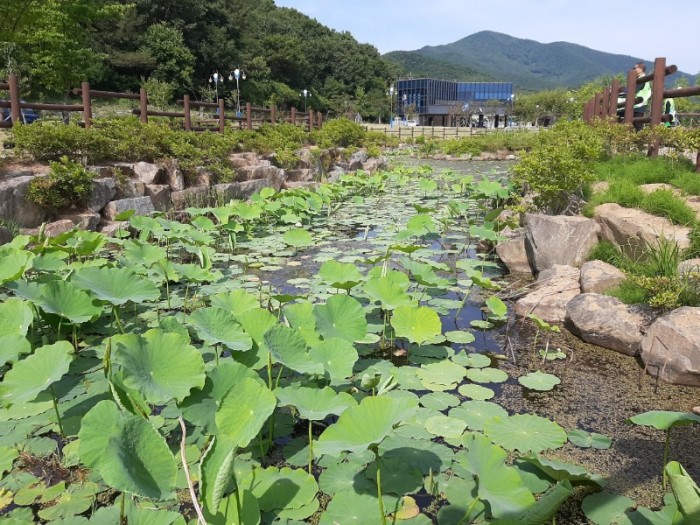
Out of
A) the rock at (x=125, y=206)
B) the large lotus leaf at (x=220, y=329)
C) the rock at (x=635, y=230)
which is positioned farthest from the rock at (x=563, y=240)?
the rock at (x=125, y=206)

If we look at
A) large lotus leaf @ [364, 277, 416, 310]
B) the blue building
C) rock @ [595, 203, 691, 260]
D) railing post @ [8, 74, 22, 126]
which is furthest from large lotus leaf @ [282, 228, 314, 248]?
the blue building

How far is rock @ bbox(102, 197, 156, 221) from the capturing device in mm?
5961

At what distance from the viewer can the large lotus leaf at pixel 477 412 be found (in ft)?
7.33

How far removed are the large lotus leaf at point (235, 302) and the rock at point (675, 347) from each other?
7.09 feet

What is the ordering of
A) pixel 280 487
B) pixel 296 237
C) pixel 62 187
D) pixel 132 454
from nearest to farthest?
pixel 132 454, pixel 280 487, pixel 296 237, pixel 62 187

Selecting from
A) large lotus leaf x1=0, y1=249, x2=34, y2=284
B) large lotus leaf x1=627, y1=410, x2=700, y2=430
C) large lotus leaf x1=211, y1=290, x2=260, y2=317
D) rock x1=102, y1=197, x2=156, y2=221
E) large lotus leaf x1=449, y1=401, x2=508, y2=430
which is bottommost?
large lotus leaf x1=449, y1=401, x2=508, y2=430

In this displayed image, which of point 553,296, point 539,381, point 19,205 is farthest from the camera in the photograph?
point 19,205

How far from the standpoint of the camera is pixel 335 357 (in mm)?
2182

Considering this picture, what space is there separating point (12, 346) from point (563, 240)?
394cm

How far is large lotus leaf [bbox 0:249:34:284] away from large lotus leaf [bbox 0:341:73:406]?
92cm

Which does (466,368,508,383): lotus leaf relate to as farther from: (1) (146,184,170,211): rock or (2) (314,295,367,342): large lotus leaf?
(1) (146,184,170,211): rock

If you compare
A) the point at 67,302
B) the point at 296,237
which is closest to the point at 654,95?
the point at 296,237

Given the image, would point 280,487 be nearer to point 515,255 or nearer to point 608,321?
point 608,321

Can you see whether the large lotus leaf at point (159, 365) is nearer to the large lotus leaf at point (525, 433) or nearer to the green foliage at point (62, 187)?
the large lotus leaf at point (525, 433)
